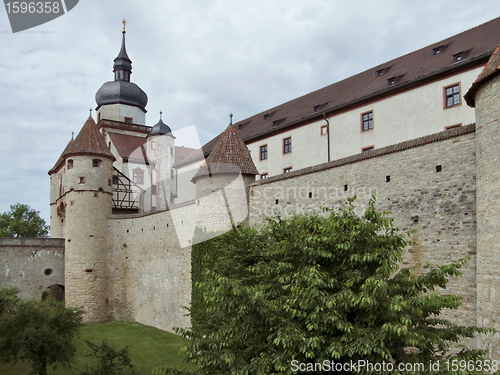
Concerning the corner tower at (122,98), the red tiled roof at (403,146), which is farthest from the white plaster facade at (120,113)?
the red tiled roof at (403,146)

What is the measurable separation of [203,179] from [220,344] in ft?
39.9

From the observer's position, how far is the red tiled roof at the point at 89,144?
1150 inches

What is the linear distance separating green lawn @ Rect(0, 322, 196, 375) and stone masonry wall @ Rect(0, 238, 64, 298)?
17.6 ft

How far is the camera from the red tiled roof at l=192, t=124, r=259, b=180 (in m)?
20.3

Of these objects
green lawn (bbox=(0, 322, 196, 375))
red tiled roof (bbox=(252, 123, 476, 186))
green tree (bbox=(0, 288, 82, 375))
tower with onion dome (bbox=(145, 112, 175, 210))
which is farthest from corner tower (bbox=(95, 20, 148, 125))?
green tree (bbox=(0, 288, 82, 375))

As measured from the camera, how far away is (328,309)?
8672mm

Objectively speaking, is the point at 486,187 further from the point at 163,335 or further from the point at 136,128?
the point at 136,128

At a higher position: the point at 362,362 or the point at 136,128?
the point at 136,128

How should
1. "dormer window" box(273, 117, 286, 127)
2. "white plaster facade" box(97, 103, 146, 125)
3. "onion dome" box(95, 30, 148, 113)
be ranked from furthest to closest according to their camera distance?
"onion dome" box(95, 30, 148, 113), "white plaster facade" box(97, 103, 146, 125), "dormer window" box(273, 117, 286, 127)

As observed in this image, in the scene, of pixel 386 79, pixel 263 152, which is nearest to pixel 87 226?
pixel 263 152

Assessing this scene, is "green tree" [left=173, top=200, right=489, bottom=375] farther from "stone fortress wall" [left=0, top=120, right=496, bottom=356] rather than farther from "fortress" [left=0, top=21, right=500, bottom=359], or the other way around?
"fortress" [left=0, top=21, right=500, bottom=359]

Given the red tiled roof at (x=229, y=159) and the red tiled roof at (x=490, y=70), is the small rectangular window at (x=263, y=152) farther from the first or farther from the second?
the red tiled roof at (x=490, y=70)

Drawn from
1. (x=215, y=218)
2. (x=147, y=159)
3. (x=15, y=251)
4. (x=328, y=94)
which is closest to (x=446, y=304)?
(x=215, y=218)

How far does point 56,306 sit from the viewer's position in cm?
1805
